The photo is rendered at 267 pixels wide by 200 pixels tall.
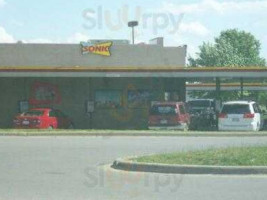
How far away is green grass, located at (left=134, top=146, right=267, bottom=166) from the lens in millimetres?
14215

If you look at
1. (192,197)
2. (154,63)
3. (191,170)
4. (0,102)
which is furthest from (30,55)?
(192,197)

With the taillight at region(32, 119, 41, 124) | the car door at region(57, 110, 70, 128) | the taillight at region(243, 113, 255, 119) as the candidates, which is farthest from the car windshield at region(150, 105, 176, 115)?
the taillight at region(32, 119, 41, 124)

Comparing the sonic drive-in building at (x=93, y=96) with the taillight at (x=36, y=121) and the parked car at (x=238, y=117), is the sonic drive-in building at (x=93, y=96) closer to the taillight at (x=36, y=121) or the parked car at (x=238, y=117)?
the taillight at (x=36, y=121)

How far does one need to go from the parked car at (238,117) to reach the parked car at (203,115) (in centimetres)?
466

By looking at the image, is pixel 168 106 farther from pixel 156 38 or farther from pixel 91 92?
pixel 156 38

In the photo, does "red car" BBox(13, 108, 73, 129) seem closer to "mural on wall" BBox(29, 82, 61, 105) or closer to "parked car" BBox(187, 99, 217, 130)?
"mural on wall" BBox(29, 82, 61, 105)

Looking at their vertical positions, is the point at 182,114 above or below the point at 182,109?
below

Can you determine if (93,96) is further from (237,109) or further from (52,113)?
(237,109)

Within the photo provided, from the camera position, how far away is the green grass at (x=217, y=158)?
46.6ft

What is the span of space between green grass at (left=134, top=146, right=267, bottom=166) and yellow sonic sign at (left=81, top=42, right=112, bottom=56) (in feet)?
70.2

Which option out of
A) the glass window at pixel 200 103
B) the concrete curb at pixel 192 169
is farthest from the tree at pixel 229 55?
the concrete curb at pixel 192 169

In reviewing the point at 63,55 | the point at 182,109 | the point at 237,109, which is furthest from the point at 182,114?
the point at 63,55

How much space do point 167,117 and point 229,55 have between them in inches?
1949

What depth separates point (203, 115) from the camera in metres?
35.0
